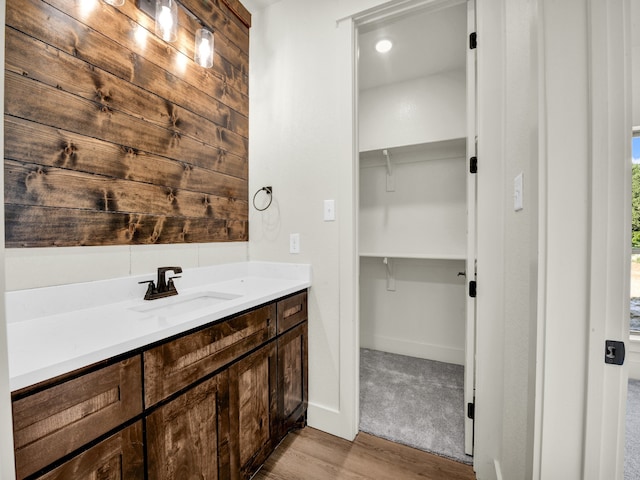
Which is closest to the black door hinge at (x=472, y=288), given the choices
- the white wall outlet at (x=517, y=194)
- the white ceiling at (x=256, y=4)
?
the white wall outlet at (x=517, y=194)

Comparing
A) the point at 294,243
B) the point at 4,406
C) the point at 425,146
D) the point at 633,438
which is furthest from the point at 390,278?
the point at 4,406

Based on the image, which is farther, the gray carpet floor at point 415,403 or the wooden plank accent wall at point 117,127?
the gray carpet floor at point 415,403

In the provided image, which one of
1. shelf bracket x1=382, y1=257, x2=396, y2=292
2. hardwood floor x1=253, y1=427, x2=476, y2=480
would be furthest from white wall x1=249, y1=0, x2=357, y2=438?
shelf bracket x1=382, y1=257, x2=396, y2=292

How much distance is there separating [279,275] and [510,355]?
4.08 feet

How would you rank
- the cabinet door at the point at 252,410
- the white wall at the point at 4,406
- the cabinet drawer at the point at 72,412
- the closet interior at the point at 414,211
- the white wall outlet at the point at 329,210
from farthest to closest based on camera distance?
1. the closet interior at the point at 414,211
2. the white wall outlet at the point at 329,210
3. the cabinet door at the point at 252,410
4. the cabinet drawer at the point at 72,412
5. the white wall at the point at 4,406

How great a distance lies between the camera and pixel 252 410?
4.07ft

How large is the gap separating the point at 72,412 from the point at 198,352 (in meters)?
0.36

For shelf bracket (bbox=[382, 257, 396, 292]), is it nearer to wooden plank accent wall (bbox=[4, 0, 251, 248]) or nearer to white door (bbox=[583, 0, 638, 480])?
wooden plank accent wall (bbox=[4, 0, 251, 248])

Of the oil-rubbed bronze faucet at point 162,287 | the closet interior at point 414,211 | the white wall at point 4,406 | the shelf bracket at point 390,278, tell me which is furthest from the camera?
the shelf bracket at point 390,278

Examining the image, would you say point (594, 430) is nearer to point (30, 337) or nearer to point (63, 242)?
point (30, 337)

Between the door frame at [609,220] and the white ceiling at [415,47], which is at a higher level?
the white ceiling at [415,47]

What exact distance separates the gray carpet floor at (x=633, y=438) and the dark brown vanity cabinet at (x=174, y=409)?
170 centimetres

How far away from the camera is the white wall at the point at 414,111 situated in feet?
7.79

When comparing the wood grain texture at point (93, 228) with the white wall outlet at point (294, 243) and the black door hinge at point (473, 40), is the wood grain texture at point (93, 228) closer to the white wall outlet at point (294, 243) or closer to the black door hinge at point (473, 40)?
the white wall outlet at point (294, 243)
